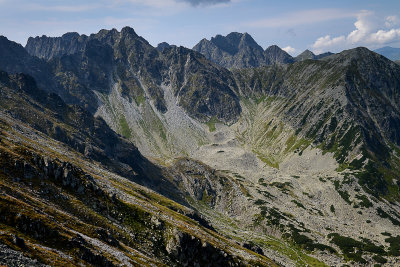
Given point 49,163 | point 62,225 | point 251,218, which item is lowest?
point 251,218

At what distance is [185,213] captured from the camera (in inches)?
3939

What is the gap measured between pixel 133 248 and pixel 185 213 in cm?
4681

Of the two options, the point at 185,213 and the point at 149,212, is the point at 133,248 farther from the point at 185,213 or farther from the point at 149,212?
the point at 185,213

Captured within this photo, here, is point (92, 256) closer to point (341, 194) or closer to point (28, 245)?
point (28, 245)

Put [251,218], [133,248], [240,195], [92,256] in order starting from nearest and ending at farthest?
[92,256] < [133,248] < [251,218] < [240,195]

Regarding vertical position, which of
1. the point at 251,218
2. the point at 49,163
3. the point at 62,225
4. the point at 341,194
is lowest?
the point at 251,218

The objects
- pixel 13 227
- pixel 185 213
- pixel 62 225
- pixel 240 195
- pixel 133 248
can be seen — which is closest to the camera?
pixel 13 227

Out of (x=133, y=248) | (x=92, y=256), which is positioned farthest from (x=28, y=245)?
(x=133, y=248)

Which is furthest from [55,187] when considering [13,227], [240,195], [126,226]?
[240,195]

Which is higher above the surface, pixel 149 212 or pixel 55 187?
pixel 55 187

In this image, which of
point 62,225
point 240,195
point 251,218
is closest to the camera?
point 62,225

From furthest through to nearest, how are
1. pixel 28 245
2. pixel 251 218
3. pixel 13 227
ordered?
pixel 251 218 < pixel 13 227 < pixel 28 245

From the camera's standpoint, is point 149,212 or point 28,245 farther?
point 149,212

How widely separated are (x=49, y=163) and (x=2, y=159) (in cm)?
858
